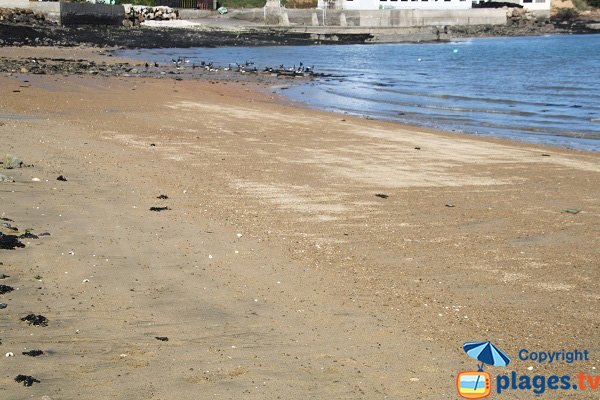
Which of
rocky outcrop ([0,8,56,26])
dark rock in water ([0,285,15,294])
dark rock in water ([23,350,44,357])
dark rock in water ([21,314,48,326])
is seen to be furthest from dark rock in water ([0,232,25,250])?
rocky outcrop ([0,8,56,26])

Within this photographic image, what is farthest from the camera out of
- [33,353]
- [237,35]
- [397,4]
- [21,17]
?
[397,4]

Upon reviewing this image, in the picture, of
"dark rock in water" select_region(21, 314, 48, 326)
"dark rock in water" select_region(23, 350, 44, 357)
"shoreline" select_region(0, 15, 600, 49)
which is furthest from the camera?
"shoreline" select_region(0, 15, 600, 49)

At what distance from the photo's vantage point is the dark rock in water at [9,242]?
7.24 metres

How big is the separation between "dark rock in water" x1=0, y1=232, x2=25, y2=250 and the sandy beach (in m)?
0.12

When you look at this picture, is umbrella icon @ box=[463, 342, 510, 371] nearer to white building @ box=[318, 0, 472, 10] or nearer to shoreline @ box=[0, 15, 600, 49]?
shoreline @ box=[0, 15, 600, 49]

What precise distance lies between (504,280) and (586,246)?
1.63 m

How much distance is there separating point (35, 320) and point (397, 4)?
93.0m

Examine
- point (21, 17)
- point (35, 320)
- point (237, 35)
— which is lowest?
point (35, 320)

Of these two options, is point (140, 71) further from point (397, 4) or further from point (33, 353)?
point (397, 4)

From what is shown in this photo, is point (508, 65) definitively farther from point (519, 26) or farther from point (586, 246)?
point (519, 26)

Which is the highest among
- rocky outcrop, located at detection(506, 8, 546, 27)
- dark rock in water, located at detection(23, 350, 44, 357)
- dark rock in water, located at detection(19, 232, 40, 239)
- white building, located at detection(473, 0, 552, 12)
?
white building, located at detection(473, 0, 552, 12)

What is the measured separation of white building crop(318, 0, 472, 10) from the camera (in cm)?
9062

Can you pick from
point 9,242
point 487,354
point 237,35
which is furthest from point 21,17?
point 487,354

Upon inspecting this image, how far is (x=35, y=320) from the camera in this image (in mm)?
5754
